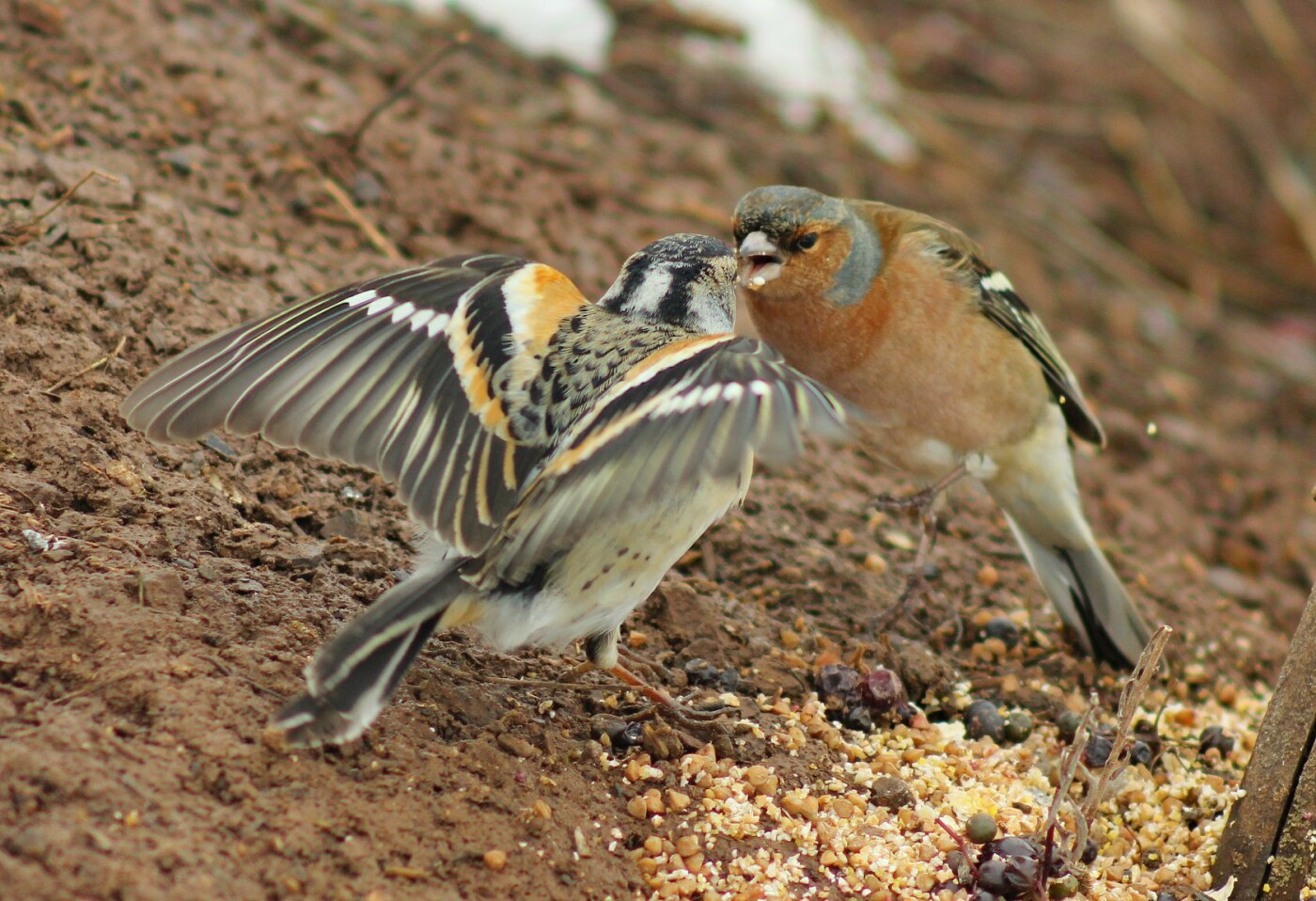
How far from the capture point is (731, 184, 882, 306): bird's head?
4430mm

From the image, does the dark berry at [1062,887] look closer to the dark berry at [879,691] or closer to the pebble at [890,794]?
the pebble at [890,794]

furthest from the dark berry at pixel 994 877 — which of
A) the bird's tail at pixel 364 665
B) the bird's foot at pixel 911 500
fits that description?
the bird's foot at pixel 911 500

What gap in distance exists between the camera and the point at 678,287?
147 inches

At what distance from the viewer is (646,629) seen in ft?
13.0

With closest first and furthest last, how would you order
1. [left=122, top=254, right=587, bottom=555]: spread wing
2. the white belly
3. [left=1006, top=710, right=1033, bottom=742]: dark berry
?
the white belly, [left=122, top=254, right=587, bottom=555]: spread wing, [left=1006, top=710, right=1033, bottom=742]: dark berry

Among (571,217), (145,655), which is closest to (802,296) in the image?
(571,217)

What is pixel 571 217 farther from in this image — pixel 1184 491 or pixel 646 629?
pixel 1184 491

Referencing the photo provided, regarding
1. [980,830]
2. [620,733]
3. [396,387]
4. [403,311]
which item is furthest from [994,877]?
[403,311]

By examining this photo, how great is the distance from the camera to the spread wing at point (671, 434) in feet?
8.46

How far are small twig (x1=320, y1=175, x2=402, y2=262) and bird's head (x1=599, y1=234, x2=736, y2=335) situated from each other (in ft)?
5.08

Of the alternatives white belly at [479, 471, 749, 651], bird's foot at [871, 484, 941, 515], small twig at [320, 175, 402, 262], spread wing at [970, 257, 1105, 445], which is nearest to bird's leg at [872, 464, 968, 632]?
bird's foot at [871, 484, 941, 515]

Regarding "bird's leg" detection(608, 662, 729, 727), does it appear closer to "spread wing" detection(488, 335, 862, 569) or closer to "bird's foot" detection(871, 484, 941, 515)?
"spread wing" detection(488, 335, 862, 569)

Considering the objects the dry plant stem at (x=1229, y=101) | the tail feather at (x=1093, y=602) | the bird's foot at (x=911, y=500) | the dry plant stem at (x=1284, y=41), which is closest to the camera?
the tail feather at (x=1093, y=602)

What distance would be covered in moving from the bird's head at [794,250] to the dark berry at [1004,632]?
1.19 metres
